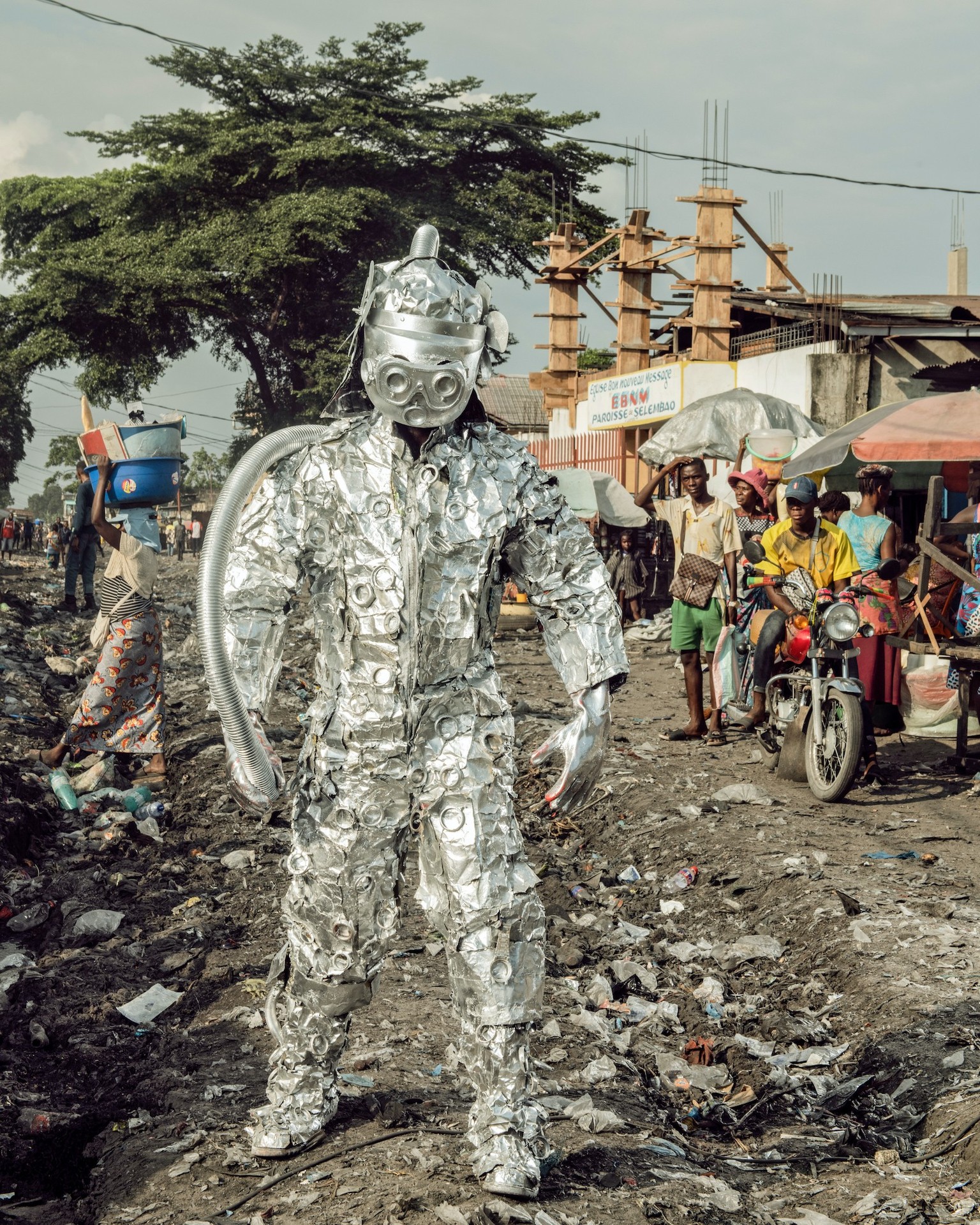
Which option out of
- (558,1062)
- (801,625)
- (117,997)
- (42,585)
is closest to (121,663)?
(117,997)

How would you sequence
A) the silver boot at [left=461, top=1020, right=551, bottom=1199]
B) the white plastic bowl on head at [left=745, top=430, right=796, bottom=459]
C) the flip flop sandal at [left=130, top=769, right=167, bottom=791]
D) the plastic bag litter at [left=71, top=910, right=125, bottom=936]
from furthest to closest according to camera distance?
1. the white plastic bowl on head at [left=745, top=430, right=796, bottom=459]
2. the flip flop sandal at [left=130, top=769, right=167, bottom=791]
3. the plastic bag litter at [left=71, top=910, right=125, bottom=936]
4. the silver boot at [left=461, top=1020, right=551, bottom=1199]

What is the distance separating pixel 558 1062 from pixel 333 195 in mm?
23845

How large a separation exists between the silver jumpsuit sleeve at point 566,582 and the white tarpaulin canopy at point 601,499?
11.7m

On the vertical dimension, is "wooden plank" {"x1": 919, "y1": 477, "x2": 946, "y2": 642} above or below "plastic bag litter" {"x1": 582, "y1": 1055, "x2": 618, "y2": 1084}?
above

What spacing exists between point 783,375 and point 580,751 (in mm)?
14693

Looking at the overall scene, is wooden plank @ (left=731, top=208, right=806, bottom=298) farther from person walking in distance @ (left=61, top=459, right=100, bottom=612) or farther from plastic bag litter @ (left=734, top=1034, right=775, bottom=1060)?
plastic bag litter @ (left=734, top=1034, right=775, bottom=1060)

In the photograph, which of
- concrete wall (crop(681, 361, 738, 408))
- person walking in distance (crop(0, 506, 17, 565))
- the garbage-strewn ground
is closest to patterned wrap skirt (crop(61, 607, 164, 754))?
the garbage-strewn ground

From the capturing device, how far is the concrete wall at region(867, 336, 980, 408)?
613 inches

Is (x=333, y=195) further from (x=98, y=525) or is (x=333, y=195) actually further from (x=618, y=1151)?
(x=618, y=1151)

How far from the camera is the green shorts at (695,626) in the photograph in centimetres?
871

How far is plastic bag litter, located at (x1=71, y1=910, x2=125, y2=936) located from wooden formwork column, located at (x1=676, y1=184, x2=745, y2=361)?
1607 centimetres

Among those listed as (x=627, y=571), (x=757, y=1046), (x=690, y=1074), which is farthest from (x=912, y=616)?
(x=627, y=571)

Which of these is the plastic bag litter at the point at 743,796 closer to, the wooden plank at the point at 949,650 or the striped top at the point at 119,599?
the wooden plank at the point at 949,650

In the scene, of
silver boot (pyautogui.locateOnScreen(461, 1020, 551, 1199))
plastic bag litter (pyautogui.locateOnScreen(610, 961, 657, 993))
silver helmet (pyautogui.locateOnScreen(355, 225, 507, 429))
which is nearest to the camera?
silver boot (pyautogui.locateOnScreen(461, 1020, 551, 1199))
